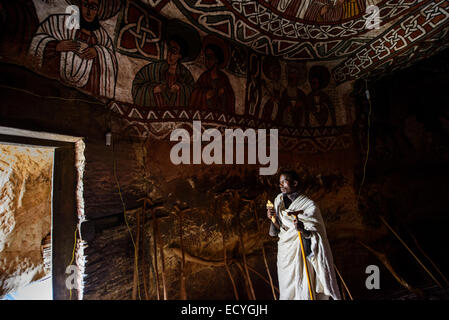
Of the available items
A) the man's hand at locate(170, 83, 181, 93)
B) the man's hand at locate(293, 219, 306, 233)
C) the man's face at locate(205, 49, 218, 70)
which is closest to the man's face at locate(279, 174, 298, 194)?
the man's hand at locate(293, 219, 306, 233)

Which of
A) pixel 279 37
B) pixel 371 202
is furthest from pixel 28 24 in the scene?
pixel 371 202

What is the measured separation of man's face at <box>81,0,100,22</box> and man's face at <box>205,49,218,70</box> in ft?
5.61

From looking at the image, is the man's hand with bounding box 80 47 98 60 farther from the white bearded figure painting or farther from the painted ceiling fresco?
the white bearded figure painting

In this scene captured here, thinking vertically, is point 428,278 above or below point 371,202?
below

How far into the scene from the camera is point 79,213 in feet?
7.70

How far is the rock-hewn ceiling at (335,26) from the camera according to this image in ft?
10.4

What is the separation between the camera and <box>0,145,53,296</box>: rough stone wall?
3863 mm

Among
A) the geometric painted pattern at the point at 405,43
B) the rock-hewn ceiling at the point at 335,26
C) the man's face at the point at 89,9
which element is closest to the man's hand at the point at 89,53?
the man's face at the point at 89,9

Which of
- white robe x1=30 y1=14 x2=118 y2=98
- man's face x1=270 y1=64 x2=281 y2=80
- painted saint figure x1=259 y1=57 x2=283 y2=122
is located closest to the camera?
white robe x1=30 y1=14 x2=118 y2=98

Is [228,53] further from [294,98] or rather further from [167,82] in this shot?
[294,98]

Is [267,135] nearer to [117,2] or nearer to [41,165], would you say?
[117,2]

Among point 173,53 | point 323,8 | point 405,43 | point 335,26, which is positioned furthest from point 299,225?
point 405,43

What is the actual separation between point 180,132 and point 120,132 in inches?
34.9

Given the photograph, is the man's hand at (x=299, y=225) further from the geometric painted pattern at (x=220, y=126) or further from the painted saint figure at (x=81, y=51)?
the painted saint figure at (x=81, y=51)
